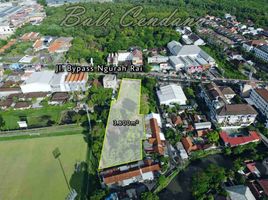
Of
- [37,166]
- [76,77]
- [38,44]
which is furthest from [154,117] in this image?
[38,44]

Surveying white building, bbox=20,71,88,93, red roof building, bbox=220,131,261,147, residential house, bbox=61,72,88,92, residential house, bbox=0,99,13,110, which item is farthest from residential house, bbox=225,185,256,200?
residential house, bbox=0,99,13,110

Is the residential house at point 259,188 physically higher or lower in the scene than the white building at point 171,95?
higher

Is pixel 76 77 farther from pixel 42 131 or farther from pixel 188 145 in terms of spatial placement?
pixel 188 145

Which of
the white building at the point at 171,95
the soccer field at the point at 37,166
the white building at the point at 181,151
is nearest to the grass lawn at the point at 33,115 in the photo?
the soccer field at the point at 37,166

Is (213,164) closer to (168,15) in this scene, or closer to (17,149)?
(17,149)

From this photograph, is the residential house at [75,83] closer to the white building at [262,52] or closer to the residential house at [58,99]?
the residential house at [58,99]
